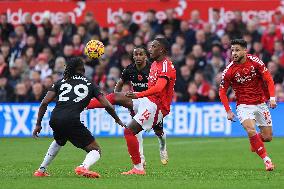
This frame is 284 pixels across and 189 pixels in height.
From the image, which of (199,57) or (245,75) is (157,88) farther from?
(199,57)

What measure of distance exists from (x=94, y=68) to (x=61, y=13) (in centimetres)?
281

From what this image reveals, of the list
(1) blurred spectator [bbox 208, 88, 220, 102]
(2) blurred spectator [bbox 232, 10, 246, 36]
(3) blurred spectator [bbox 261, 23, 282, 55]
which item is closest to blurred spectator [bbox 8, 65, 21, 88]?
(1) blurred spectator [bbox 208, 88, 220, 102]

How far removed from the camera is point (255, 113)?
1633 centimetres

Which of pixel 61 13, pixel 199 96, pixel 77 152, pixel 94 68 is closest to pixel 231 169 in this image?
pixel 77 152

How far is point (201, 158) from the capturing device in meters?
18.5

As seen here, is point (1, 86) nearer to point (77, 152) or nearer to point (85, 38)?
point (85, 38)

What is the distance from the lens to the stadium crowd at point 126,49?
26.1 metres

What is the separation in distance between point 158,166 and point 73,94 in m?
3.42

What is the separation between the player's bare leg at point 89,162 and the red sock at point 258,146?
3.27 metres

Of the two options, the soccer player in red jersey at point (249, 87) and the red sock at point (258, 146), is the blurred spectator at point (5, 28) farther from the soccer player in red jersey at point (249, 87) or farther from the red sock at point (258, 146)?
the red sock at point (258, 146)

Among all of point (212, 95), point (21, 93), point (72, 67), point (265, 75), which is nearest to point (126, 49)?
point (212, 95)

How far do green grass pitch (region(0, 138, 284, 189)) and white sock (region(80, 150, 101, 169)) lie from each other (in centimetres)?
26

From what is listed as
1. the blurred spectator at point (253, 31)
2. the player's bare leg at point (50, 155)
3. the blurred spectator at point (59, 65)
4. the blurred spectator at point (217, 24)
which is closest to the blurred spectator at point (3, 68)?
the blurred spectator at point (59, 65)

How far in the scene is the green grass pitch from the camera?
12.8 metres
